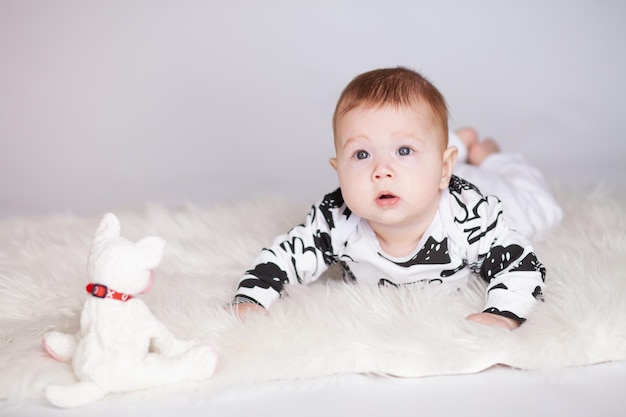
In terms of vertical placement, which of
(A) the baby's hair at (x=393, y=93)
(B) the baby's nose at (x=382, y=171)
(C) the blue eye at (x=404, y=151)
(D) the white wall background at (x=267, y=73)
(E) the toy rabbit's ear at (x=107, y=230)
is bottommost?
(E) the toy rabbit's ear at (x=107, y=230)

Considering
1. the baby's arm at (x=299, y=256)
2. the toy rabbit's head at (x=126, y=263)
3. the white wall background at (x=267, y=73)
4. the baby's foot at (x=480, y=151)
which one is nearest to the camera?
the toy rabbit's head at (x=126, y=263)

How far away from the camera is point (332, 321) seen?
1904mm

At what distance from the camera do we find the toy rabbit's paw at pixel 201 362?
173 centimetres

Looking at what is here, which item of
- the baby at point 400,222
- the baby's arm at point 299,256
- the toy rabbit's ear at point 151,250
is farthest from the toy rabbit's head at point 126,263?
the baby's arm at point 299,256

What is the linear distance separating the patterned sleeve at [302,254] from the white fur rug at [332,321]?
5 cm

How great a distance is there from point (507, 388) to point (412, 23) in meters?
2.54

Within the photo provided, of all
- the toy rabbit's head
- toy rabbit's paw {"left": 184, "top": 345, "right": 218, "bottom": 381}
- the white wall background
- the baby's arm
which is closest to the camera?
the toy rabbit's head

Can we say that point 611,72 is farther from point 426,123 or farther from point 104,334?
point 104,334

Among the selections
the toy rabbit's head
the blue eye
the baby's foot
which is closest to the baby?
the blue eye

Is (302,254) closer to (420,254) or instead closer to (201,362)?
(420,254)

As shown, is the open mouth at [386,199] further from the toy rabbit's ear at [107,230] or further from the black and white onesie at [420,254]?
the toy rabbit's ear at [107,230]

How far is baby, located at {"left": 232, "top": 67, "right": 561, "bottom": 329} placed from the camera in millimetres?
1984

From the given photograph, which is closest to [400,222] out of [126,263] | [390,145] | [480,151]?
[390,145]

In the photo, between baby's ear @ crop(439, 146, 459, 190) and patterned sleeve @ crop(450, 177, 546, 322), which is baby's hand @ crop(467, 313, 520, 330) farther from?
baby's ear @ crop(439, 146, 459, 190)
